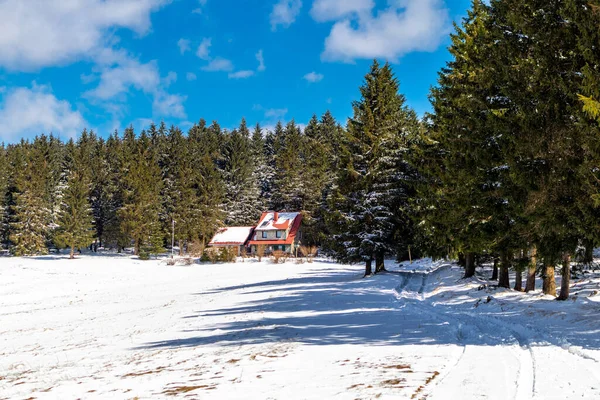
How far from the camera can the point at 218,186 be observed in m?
70.9

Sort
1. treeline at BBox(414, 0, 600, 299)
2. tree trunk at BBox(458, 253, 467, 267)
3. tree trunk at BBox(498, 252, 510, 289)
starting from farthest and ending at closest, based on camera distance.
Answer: tree trunk at BBox(458, 253, 467, 267) < tree trunk at BBox(498, 252, 510, 289) < treeline at BBox(414, 0, 600, 299)

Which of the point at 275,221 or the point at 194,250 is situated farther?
the point at 275,221

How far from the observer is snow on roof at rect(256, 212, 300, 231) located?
65.2 metres

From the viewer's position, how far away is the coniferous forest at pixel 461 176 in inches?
367

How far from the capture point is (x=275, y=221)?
6612 centimetres

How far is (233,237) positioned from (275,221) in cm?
688

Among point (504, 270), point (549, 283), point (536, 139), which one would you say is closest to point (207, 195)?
point (504, 270)

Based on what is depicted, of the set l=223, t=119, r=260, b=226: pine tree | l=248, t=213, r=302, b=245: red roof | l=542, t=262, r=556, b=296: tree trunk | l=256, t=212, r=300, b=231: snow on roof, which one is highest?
l=223, t=119, r=260, b=226: pine tree

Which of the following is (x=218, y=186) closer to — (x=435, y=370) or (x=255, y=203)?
(x=255, y=203)

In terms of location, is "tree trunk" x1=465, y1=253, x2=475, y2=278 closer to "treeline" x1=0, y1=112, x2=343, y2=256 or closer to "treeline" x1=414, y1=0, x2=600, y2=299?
"treeline" x1=414, y1=0, x2=600, y2=299

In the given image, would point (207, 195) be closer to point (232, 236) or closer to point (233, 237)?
point (232, 236)

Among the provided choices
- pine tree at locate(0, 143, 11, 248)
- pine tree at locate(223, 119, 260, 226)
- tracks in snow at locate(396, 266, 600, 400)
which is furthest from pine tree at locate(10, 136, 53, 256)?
tracks in snow at locate(396, 266, 600, 400)

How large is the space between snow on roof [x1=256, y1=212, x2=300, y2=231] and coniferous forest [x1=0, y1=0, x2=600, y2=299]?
3.34 metres

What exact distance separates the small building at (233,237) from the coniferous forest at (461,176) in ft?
8.57
